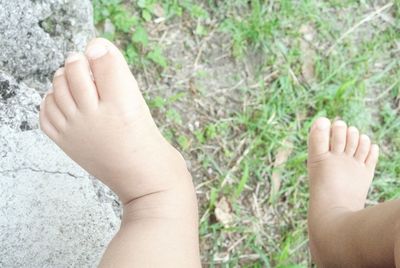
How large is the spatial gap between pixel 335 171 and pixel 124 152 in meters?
0.80

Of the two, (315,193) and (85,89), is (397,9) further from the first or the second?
(85,89)

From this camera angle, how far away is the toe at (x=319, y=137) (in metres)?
1.90

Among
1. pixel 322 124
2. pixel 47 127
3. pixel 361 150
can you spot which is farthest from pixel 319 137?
pixel 47 127

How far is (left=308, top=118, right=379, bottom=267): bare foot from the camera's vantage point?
188cm

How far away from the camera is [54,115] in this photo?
1.46m

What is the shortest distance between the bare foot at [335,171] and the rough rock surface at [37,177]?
65cm

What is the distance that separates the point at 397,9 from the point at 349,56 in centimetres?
34

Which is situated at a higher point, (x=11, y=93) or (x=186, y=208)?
(x=11, y=93)

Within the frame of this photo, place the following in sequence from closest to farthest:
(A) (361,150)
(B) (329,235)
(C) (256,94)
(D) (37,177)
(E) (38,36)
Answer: (D) (37,177), (E) (38,36), (B) (329,235), (A) (361,150), (C) (256,94)

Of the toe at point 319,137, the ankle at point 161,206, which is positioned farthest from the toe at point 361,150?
the ankle at point 161,206

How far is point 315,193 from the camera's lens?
195 centimetres

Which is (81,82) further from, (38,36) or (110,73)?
(38,36)

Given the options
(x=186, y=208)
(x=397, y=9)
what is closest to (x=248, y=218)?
(x=186, y=208)

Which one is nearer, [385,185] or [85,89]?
[85,89]
